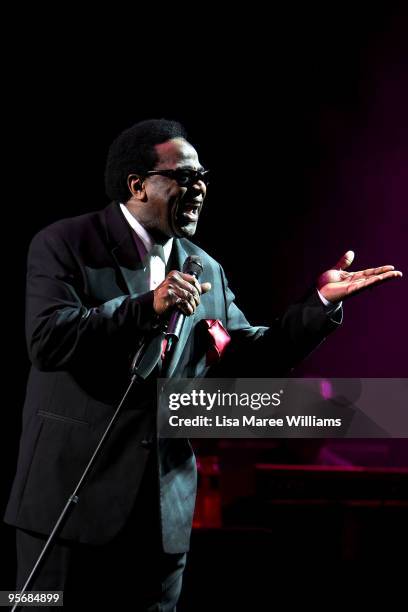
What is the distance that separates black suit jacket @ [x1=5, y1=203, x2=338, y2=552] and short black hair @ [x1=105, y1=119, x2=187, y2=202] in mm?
197

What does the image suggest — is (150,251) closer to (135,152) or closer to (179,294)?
(135,152)

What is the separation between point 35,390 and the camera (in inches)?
69.5

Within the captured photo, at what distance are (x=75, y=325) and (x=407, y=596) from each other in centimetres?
243

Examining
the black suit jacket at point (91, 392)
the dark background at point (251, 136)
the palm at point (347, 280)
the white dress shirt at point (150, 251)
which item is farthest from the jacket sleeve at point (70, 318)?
the dark background at point (251, 136)

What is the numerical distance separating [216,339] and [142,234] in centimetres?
36

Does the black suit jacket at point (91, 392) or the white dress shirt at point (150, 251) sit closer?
the black suit jacket at point (91, 392)

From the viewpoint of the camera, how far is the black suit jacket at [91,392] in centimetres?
158

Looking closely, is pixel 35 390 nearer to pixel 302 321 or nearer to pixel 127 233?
pixel 127 233

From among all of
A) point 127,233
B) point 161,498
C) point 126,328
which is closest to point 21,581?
point 161,498

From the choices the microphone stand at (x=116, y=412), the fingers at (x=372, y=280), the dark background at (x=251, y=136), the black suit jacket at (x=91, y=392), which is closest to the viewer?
the microphone stand at (x=116, y=412)

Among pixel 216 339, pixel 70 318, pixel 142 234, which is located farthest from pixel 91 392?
pixel 142 234

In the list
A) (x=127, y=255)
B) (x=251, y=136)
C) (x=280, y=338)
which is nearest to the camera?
(x=127, y=255)

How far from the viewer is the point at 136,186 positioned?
6.38 feet

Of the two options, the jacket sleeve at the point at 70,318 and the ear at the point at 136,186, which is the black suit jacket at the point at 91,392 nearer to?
the jacket sleeve at the point at 70,318
